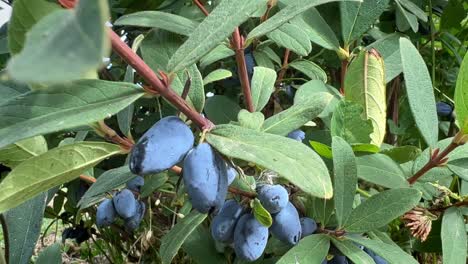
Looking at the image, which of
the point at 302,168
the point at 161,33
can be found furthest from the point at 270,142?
the point at 161,33

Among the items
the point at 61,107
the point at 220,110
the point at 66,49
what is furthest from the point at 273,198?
the point at 66,49

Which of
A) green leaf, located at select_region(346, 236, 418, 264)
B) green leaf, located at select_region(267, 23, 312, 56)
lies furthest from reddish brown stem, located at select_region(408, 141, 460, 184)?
green leaf, located at select_region(267, 23, 312, 56)

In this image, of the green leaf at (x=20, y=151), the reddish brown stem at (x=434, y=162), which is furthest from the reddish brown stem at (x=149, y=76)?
the reddish brown stem at (x=434, y=162)

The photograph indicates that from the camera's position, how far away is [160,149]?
47 centimetres

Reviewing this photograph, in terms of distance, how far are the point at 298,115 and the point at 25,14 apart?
0.99 ft

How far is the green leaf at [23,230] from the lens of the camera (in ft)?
2.53

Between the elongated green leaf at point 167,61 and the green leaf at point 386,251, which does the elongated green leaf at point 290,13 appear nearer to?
the elongated green leaf at point 167,61

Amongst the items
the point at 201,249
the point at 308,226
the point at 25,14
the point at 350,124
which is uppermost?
the point at 25,14

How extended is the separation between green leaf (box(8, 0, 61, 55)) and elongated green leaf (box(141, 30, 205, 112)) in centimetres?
16

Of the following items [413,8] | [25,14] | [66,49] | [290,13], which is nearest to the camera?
[66,49]

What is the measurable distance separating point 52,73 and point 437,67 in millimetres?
1291

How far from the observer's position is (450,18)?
1.18 m

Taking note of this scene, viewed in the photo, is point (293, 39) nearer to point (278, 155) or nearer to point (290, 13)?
point (290, 13)

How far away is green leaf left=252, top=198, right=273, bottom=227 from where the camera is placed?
0.58 metres
